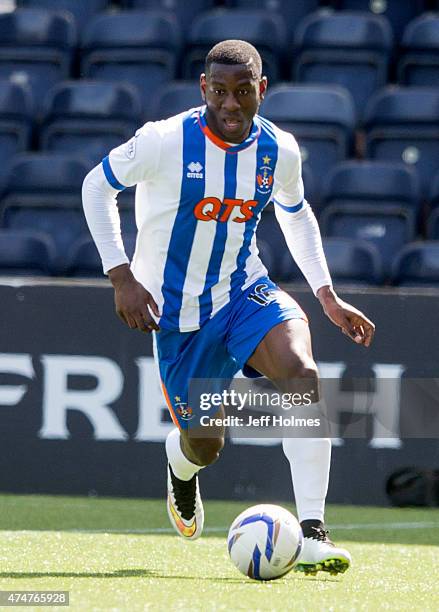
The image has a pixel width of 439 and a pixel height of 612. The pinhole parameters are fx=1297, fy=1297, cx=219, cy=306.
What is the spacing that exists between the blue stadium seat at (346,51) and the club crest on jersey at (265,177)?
5558 mm

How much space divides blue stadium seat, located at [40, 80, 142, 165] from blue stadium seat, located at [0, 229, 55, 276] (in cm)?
137

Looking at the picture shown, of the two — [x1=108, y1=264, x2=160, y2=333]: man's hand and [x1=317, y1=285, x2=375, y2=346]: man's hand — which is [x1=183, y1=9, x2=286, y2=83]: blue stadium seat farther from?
[x1=108, y1=264, x2=160, y2=333]: man's hand

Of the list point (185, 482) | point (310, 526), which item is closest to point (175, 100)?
point (185, 482)

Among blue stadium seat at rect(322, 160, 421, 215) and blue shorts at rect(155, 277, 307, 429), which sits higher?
blue shorts at rect(155, 277, 307, 429)

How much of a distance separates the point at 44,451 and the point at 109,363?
0.66m

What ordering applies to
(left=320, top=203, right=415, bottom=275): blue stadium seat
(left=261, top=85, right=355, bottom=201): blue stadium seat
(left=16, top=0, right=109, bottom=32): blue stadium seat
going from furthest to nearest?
(left=16, top=0, right=109, bottom=32): blue stadium seat, (left=261, top=85, right=355, bottom=201): blue stadium seat, (left=320, top=203, right=415, bottom=275): blue stadium seat

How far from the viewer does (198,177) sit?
5.21m

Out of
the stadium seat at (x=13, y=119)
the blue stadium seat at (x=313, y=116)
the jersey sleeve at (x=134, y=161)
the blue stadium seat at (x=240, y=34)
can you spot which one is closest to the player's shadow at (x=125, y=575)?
the jersey sleeve at (x=134, y=161)

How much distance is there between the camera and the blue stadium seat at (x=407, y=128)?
10023 millimetres

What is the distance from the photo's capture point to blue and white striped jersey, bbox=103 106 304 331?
17.1ft

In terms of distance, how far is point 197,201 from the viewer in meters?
5.24

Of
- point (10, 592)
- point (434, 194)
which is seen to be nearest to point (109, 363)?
point (434, 194)

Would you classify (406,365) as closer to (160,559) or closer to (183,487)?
(183,487)
